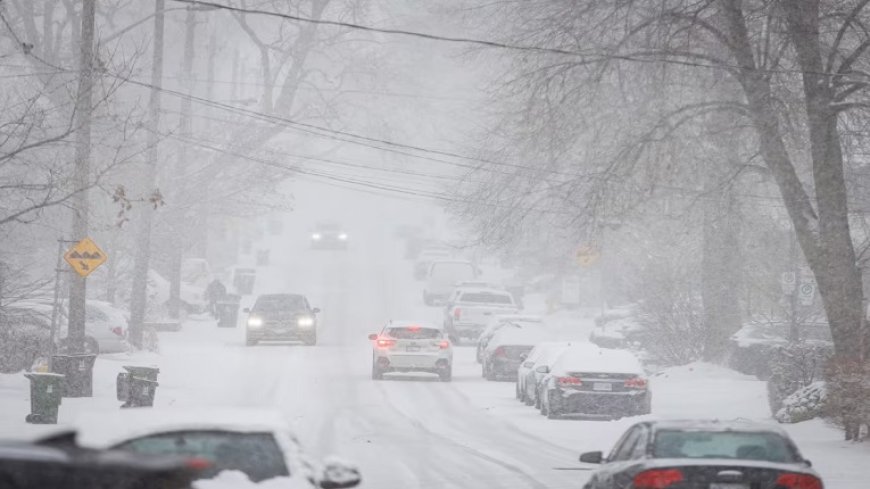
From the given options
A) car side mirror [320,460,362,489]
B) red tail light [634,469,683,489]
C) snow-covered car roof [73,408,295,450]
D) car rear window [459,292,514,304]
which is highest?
car rear window [459,292,514,304]

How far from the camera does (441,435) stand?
2427cm

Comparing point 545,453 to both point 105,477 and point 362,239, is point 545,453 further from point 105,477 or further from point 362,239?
point 362,239

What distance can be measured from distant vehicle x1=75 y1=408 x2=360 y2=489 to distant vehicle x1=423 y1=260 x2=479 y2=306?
178 ft

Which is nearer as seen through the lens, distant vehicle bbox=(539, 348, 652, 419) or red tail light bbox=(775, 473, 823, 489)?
red tail light bbox=(775, 473, 823, 489)

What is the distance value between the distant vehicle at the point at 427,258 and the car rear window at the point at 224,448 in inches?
2520

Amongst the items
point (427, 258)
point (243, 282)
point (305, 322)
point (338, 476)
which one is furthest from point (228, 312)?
point (338, 476)

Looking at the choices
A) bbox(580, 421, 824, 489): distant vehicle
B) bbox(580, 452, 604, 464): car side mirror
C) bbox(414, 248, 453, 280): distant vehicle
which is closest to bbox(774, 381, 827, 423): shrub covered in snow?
bbox(580, 452, 604, 464): car side mirror

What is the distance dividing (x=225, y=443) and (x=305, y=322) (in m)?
34.3

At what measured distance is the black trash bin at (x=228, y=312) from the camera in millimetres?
52844

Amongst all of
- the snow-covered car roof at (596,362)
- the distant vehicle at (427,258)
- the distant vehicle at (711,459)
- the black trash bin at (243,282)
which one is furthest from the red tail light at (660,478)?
the distant vehicle at (427,258)

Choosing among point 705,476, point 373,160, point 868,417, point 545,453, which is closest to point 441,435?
point 545,453

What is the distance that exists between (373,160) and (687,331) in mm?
65679

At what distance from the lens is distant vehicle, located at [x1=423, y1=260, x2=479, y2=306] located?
64250 millimetres

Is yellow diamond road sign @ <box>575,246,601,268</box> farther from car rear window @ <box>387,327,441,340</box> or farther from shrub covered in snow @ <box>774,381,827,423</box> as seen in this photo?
shrub covered in snow @ <box>774,381,827,423</box>
